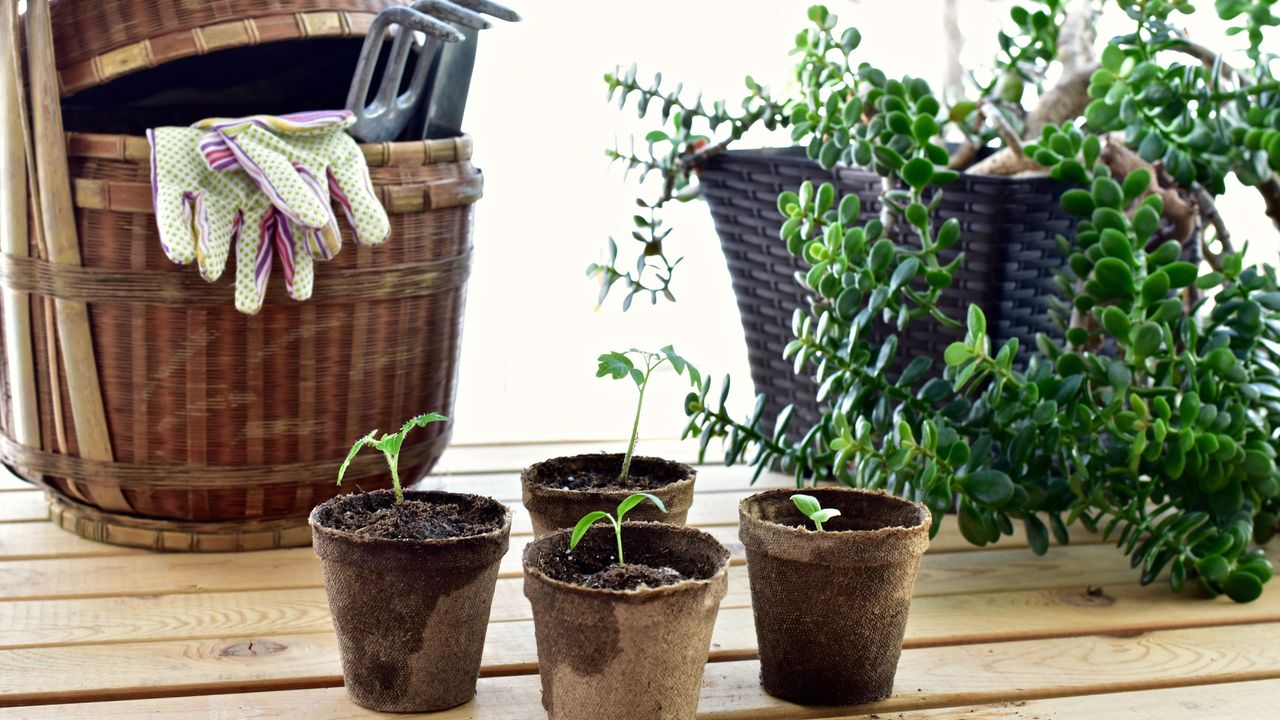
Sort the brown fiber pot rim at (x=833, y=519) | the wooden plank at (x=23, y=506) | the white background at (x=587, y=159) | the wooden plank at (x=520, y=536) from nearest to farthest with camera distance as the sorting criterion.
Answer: the brown fiber pot rim at (x=833, y=519) < the wooden plank at (x=520, y=536) < the wooden plank at (x=23, y=506) < the white background at (x=587, y=159)

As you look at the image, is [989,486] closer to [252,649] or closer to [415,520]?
[415,520]

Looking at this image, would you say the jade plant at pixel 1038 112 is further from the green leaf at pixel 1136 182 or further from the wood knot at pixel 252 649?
the wood knot at pixel 252 649

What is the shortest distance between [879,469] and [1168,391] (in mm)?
293

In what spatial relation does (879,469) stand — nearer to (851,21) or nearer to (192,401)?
(192,401)

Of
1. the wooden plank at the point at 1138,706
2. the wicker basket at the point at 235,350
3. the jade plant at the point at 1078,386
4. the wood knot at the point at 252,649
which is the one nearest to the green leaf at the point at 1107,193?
the jade plant at the point at 1078,386

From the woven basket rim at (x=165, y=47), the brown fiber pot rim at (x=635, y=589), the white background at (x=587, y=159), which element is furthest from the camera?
the white background at (x=587, y=159)

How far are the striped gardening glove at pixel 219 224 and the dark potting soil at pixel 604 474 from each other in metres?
0.33

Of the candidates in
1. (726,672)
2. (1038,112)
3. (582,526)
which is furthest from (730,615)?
(1038,112)

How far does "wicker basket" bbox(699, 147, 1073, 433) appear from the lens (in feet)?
4.59

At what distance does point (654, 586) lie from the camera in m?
0.91

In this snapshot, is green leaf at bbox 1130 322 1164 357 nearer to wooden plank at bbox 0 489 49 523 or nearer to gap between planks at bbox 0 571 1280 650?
gap between planks at bbox 0 571 1280 650

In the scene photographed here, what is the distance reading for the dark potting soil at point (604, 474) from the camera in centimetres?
118

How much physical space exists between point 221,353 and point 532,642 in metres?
0.47

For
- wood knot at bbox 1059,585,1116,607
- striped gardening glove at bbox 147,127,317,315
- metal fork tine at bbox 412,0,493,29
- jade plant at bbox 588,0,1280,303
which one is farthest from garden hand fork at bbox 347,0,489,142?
wood knot at bbox 1059,585,1116,607
